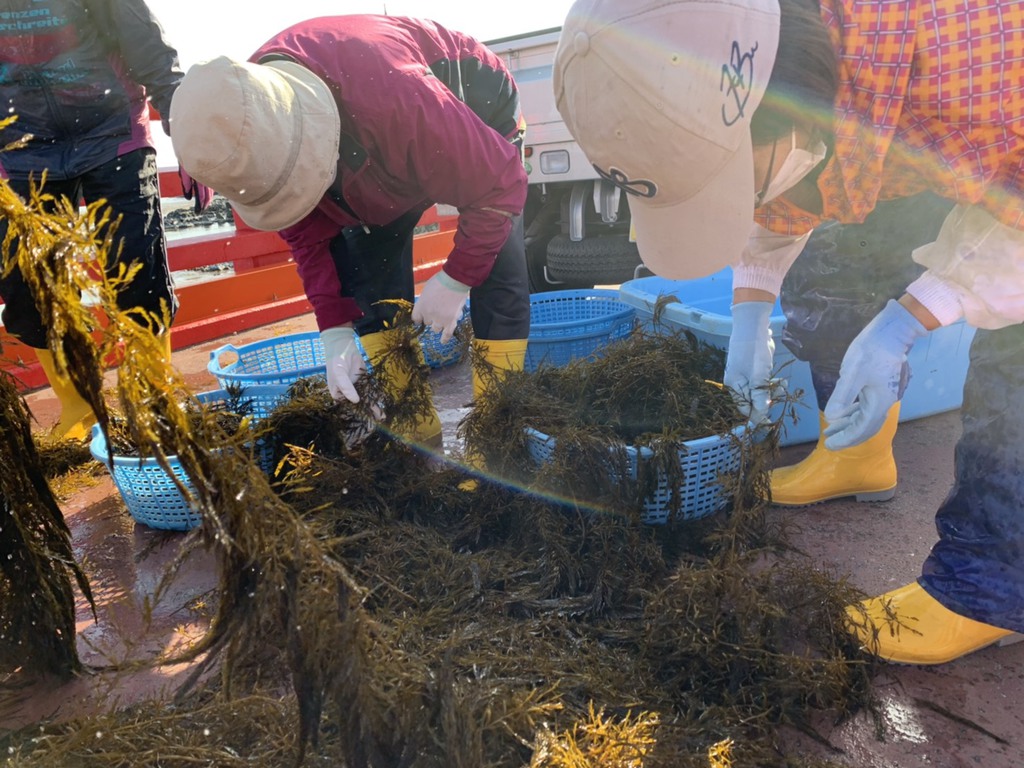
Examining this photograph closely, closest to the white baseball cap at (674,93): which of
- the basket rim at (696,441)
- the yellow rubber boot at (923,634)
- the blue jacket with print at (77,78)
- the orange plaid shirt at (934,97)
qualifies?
the orange plaid shirt at (934,97)

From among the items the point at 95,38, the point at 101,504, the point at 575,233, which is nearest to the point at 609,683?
the point at 101,504

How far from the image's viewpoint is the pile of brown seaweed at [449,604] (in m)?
1.00

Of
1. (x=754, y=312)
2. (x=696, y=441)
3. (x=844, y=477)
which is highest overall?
(x=754, y=312)

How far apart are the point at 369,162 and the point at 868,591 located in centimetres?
186

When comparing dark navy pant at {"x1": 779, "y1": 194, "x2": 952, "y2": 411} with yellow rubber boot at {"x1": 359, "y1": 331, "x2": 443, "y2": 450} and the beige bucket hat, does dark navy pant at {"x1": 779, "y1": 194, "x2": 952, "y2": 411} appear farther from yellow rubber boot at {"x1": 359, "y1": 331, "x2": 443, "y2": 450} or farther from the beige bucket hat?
the beige bucket hat

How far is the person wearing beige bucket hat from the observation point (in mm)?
1151

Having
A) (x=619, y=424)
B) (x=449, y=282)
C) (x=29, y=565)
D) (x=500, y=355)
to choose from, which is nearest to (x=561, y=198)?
(x=500, y=355)

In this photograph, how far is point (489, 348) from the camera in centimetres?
261

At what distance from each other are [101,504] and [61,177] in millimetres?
1261

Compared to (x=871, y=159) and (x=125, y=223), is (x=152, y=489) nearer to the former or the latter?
(x=125, y=223)

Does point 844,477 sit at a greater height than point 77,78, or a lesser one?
lesser

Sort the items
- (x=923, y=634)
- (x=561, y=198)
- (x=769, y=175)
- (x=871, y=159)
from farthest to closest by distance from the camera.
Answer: (x=561, y=198)
(x=923, y=634)
(x=769, y=175)
(x=871, y=159)

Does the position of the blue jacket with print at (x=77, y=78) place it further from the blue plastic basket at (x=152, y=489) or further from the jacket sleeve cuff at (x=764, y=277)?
the jacket sleeve cuff at (x=764, y=277)

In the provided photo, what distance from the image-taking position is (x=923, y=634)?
1625mm
